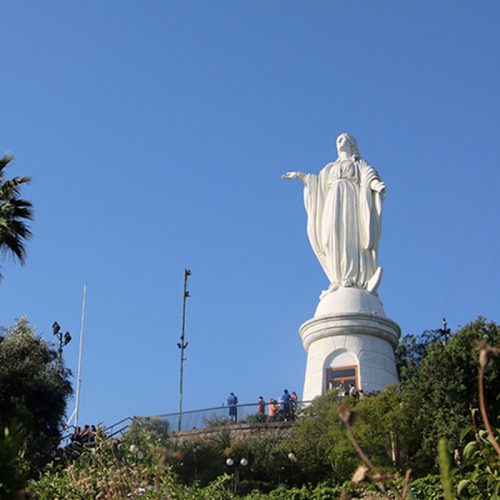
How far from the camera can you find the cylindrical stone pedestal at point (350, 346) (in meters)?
30.8

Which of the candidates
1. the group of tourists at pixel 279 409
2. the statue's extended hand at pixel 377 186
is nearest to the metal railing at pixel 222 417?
the group of tourists at pixel 279 409

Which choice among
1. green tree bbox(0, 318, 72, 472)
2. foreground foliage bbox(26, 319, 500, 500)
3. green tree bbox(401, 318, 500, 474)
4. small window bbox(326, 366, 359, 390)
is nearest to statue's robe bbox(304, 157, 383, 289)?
small window bbox(326, 366, 359, 390)

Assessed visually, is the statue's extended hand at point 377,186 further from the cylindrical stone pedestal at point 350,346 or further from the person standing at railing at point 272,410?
the person standing at railing at point 272,410

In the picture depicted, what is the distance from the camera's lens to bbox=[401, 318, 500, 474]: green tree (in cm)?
2303

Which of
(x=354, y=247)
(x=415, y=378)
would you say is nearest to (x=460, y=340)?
(x=415, y=378)

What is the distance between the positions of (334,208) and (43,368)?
12.2 meters

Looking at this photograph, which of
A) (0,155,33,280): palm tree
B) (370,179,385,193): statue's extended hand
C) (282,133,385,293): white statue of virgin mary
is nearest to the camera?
(0,155,33,280): palm tree

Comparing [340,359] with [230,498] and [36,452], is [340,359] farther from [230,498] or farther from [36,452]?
[230,498]

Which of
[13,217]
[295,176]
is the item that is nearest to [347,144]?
[295,176]

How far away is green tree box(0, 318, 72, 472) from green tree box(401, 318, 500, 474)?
9.19 m

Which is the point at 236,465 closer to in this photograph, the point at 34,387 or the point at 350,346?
the point at 34,387

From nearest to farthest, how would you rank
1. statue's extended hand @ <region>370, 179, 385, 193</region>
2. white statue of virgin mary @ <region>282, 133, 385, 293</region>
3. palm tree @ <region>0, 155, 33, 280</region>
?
palm tree @ <region>0, 155, 33, 280</region>
white statue of virgin mary @ <region>282, 133, 385, 293</region>
statue's extended hand @ <region>370, 179, 385, 193</region>

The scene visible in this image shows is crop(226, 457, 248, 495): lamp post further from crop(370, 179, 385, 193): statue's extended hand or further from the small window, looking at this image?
crop(370, 179, 385, 193): statue's extended hand

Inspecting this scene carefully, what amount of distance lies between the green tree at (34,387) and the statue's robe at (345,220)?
1049 centimetres
